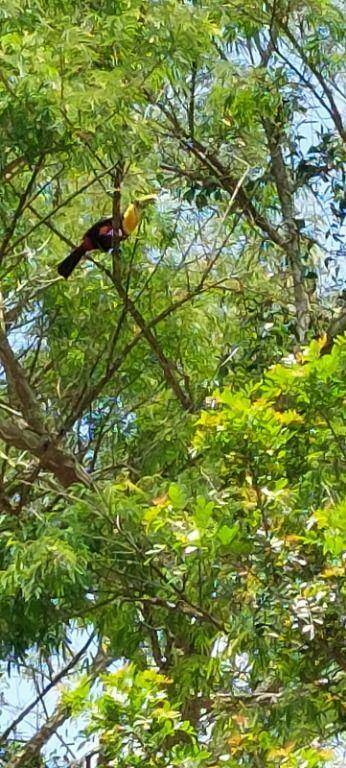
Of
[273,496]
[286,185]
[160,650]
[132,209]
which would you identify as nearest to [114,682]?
[273,496]

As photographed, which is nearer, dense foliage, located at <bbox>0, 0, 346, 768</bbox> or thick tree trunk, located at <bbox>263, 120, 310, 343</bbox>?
dense foliage, located at <bbox>0, 0, 346, 768</bbox>

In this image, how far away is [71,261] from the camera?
322cm

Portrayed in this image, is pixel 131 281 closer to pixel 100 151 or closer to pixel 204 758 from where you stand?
pixel 100 151

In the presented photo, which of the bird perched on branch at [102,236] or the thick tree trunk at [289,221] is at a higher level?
the thick tree trunk at [289,221]

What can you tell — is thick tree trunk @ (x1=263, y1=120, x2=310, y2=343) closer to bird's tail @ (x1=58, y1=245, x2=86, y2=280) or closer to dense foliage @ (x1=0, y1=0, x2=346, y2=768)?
dense foliage @ (x1=0, y1=0, x2=346, y2=768)

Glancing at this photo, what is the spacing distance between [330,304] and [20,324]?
0.95m

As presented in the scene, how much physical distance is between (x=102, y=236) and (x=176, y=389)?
0.49m

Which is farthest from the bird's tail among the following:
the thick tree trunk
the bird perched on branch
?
the thick tree trunk

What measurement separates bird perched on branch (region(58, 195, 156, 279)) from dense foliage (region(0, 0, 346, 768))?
74mm

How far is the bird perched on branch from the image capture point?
3.21m

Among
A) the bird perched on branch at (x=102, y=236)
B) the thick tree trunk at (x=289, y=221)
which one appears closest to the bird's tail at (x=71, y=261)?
the bird perched on branch at (x=102, y=236)

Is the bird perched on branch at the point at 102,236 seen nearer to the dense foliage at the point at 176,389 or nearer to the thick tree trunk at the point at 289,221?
the dense foliage at the point at 176,389

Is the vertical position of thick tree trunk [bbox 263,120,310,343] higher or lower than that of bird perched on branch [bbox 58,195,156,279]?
higher

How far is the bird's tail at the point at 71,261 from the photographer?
10.5ft
